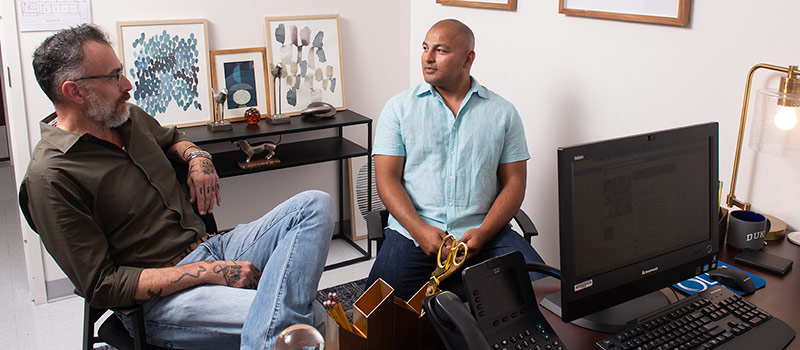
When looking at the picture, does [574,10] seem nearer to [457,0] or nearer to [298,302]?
[457,0]

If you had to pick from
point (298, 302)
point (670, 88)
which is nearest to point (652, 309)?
point (298, 302)

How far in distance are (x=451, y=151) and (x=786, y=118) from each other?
1144 mm

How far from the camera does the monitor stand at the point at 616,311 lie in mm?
1438

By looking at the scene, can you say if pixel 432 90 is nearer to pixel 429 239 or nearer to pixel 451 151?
pixel 451 151

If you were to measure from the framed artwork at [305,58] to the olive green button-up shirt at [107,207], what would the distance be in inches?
47.7

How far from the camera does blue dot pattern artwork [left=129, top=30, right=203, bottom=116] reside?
10.3ft

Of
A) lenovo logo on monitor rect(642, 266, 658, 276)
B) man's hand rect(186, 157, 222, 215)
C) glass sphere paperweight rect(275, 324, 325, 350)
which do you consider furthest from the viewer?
man's hand rect(186, 157, 222, 215)

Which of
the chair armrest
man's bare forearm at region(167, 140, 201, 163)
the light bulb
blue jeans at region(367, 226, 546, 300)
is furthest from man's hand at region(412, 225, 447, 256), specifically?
the light bulb

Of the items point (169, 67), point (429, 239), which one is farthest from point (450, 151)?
point (169, 67)

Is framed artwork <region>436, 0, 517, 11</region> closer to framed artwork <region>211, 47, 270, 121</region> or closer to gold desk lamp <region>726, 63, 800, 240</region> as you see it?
framed artwork <region>211, 47, 270, 121</region>

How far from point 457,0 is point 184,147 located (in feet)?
5.49

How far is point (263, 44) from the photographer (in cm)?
346

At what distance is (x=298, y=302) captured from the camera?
1.95 meters

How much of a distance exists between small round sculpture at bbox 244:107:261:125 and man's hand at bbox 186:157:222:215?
1.06m
